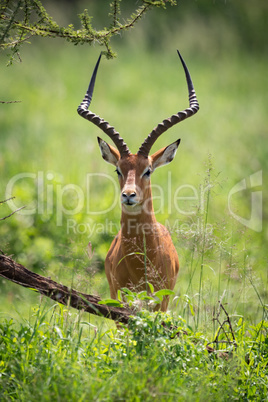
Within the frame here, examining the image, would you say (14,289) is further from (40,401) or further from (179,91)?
(179,91)

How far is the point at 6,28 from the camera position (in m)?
4.36

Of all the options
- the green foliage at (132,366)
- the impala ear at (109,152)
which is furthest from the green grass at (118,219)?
the impala ear at (109,152)

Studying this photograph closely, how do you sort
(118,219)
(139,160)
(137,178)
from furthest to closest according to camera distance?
(118,219), (139,160), (137,178)

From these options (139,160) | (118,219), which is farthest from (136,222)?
(118,219)

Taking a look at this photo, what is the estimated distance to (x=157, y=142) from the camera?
48.5 ft

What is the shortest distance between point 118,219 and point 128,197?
179 inches

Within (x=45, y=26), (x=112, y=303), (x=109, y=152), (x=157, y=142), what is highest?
(x=45, y=26)

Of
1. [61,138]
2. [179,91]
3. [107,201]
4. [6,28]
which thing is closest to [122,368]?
[6,28]

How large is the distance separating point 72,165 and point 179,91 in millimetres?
8303

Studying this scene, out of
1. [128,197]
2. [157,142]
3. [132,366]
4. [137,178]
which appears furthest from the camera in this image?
[157,142]

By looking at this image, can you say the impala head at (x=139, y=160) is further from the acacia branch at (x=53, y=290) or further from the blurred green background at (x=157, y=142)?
the acacia branch at (x=53, y=290)

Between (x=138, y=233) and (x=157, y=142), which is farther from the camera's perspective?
(x=157, y=142)

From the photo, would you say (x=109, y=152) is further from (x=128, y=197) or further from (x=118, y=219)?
(x=118, y=219)

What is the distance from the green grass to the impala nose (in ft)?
1.75
